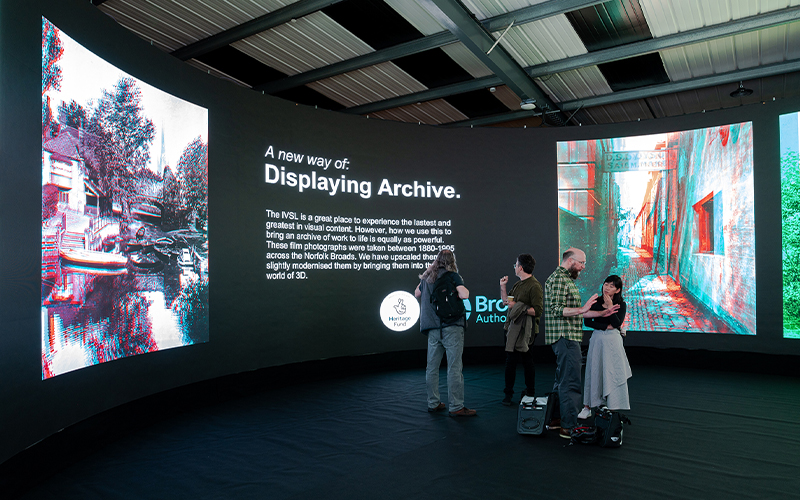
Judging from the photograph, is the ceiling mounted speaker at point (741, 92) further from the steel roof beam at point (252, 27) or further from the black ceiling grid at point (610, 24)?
the steel roof beam at point (252, 27)

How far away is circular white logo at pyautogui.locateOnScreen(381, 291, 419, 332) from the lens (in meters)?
7.08

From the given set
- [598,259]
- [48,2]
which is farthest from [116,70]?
[598,259]

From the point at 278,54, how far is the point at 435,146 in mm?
2652

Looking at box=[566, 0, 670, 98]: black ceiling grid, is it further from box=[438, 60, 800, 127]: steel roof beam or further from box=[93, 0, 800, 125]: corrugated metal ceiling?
box=[438, 60, 800, 127]: steel roof beam

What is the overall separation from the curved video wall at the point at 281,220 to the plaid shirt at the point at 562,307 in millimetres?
3379

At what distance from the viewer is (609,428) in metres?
3.58

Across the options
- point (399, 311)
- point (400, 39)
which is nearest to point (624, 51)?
point (400, 39)

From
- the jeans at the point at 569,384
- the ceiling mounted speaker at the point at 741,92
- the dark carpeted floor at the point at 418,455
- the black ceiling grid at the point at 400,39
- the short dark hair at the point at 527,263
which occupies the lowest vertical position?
the dark carpeted floor at the point at 418,455

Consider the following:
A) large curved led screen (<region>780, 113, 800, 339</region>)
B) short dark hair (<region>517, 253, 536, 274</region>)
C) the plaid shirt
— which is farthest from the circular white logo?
large curved led screen (<region>780, 113, 800, 339</region>)

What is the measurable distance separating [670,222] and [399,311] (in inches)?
165

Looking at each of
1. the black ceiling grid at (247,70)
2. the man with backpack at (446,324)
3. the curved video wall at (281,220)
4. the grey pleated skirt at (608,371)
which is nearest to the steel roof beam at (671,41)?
the curved video wall at (281,220)

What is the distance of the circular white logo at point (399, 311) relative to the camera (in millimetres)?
7078

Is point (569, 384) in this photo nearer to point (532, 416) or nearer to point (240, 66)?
point (532, 416)

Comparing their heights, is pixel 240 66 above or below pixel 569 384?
above
